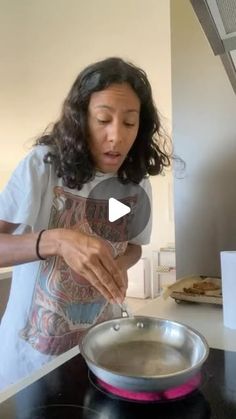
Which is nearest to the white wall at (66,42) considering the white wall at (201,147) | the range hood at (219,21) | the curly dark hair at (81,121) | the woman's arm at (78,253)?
the white wall at (201,147)

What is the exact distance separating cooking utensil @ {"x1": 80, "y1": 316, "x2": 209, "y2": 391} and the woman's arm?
0.07 metres

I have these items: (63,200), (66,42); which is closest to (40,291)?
(63,200)

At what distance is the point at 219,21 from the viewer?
54 cm

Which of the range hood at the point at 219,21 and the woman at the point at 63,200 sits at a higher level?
the range hood at the point at 219,21

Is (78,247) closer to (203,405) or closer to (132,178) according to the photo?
(203,405)

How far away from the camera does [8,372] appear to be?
0.70m

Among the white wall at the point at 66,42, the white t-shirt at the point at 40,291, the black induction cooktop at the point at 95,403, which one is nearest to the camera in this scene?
the black induction cooktop at the point at 95,403

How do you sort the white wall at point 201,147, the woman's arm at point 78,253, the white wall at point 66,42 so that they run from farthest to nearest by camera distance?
the white wall at point 66,42 → the white wall at point 201,147 → the woman's arm at point 78,253

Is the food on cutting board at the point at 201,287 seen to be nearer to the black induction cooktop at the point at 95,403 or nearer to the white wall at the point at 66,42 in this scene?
the black induction cooktop at the point at 95,403

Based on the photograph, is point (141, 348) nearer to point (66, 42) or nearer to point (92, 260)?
point (92, 260)

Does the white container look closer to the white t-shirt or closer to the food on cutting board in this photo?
the food on cutting board

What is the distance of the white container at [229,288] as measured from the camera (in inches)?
27.1
